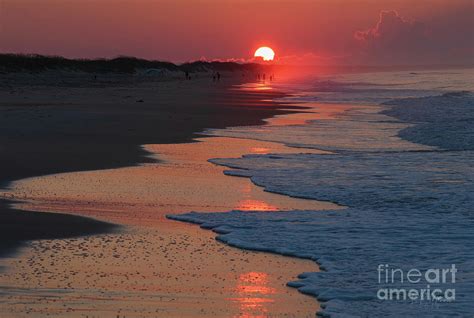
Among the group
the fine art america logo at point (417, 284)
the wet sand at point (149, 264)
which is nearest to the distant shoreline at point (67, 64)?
the wet sand at point (149, 264)

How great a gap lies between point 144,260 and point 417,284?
10.1 feet

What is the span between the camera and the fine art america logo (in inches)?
308

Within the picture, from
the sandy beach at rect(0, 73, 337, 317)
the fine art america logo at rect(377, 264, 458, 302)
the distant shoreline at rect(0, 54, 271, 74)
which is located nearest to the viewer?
the sandy beach at rect(0, 73, 337, 317)

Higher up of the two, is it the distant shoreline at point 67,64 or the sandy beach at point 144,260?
the distant shoreline at point 67,64

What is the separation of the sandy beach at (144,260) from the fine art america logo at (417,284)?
888mm

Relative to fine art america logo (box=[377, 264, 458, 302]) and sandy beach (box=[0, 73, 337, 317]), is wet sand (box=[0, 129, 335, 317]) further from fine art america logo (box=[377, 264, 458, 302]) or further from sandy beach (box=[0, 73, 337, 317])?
fine art america logo (box=[377, 264, 458, 302])

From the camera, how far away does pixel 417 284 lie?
27.0 feet

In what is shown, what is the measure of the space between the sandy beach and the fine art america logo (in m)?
0.89

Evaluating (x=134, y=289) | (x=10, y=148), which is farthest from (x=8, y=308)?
(x=10, y=148)

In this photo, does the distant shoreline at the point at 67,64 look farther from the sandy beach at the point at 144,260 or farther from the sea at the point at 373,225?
the sandy beach at the point at 144,260

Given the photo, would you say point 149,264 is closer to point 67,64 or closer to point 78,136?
point 78,136

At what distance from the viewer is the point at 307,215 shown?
464 inches

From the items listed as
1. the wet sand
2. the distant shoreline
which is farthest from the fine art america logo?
the distant shoreline

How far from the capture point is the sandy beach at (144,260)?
737cm
